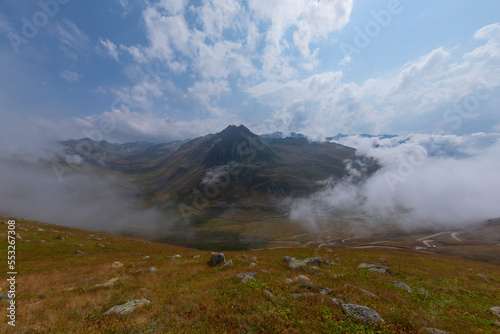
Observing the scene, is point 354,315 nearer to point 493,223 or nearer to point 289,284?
point 289,284

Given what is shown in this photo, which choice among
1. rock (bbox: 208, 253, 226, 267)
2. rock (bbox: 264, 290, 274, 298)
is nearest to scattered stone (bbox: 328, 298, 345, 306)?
rock (bbox: 264, 290, 274, 298)

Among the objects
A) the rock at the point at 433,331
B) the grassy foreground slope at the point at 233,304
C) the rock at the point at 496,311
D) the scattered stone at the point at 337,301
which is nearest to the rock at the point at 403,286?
the grassy foreground slope at the point at 233,304

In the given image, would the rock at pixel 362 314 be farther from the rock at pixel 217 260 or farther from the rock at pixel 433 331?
the rock at pixel 217 260

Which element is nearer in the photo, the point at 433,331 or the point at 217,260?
the point at 433,331

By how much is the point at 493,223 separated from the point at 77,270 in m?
346

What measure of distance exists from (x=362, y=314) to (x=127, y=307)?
14.2m

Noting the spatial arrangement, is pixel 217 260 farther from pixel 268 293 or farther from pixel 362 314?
pixel 362 314

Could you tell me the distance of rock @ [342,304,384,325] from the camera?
980cm

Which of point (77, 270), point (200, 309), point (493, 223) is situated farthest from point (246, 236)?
point (493, 223)

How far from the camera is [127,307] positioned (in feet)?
36.6

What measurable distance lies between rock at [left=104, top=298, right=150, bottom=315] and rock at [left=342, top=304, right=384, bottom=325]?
12814mm

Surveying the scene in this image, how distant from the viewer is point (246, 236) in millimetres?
188625

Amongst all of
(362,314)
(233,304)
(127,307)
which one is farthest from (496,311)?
(127,307)

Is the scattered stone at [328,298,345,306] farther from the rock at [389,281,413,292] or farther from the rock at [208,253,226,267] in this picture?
the rock at [208,253,226,267]
